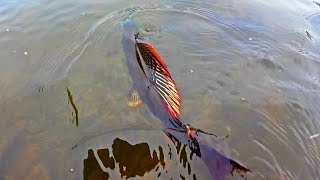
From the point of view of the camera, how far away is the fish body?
126 inches

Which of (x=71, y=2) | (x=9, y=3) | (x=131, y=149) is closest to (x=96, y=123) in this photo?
(x=131, y=149)

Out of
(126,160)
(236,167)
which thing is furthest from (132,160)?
(236,167)

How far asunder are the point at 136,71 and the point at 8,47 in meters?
2.19

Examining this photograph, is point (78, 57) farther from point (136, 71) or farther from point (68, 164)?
point (68, 164)

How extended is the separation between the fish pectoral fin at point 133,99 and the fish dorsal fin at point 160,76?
10.4 inches

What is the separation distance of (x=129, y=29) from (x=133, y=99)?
5.54 feet

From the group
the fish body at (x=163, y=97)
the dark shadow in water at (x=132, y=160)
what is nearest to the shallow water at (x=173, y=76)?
the dark shadow in water at (x=132, y=160)

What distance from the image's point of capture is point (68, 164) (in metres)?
3.54

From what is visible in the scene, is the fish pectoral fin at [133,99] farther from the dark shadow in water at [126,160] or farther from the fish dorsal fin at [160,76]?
the dark shadow in water at [126,160]

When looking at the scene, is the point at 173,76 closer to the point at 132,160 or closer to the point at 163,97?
the point at 163,97

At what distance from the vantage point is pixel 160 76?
170 inches

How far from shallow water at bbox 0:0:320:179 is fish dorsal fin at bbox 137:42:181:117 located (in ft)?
0.65

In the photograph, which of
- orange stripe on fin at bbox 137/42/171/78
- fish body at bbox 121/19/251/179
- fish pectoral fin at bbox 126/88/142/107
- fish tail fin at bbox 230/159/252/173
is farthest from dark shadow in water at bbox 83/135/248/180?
orange stripe on fin at bbox 137/42/171/78

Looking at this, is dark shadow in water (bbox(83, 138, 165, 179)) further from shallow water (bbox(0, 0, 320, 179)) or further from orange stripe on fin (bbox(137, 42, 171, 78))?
orange stripe on fin (bbox(137, 42, 171, 78))
